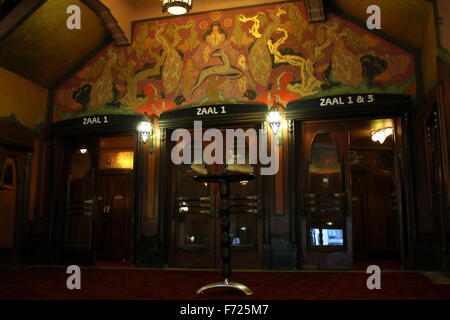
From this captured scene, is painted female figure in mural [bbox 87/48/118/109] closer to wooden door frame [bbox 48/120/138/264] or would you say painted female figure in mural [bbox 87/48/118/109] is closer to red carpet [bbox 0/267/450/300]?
wooden door frame [bbox 48/120/138/264]

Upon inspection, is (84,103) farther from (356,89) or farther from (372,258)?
(372,258)

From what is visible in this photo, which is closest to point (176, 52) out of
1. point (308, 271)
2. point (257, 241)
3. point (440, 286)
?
point (257, 241)

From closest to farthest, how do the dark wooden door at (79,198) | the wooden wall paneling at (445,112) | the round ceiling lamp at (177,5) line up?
1. the wooden wall paneling at (445,112)
2. the round ceiling lamp at (177,5)
3. the dark wooden door at (79,198)

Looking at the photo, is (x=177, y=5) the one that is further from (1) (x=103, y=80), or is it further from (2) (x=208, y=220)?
(2) (x=208, y=220)

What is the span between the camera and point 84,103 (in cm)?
785

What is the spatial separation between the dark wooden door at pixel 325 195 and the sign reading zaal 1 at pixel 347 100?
1.07 ft

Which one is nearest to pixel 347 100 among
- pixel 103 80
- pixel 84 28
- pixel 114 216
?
pixel 103 80

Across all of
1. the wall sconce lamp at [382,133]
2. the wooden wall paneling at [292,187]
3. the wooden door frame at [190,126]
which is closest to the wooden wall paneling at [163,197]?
the wooden door frame at [190,126]

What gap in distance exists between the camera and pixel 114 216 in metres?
9.77

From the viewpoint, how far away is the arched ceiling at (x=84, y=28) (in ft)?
20.0

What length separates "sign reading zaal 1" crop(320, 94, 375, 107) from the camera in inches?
255

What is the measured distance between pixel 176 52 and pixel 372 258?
229 inches

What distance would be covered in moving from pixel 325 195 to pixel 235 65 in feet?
8.29

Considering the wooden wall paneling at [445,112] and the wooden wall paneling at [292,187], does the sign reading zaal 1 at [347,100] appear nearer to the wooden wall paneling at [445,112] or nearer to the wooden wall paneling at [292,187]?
the wooden wall paneling at [292,187]
